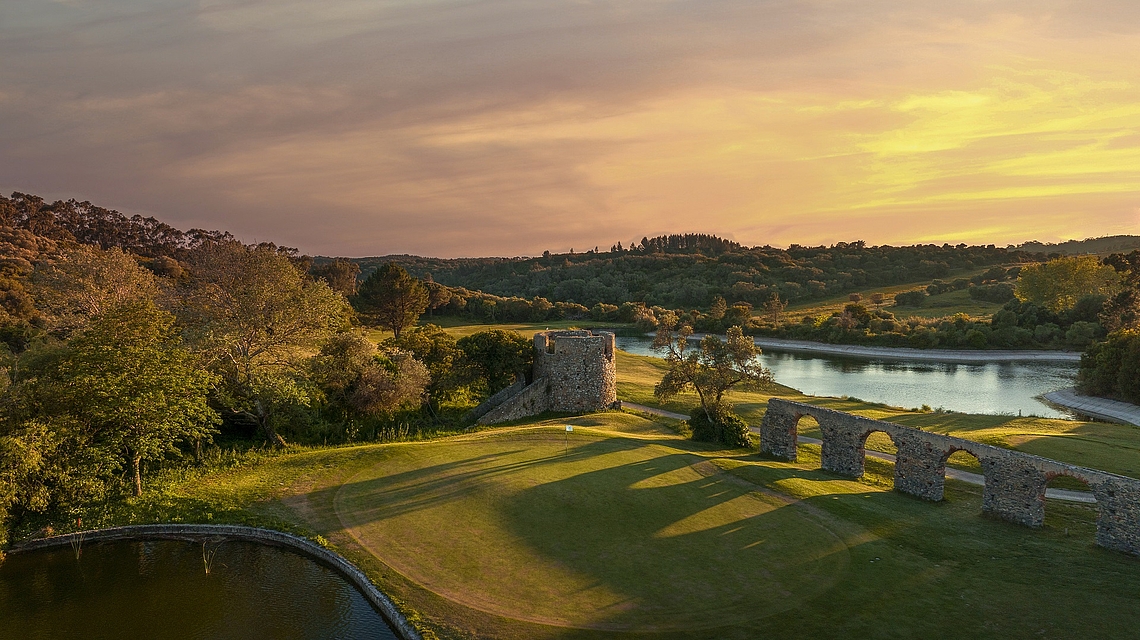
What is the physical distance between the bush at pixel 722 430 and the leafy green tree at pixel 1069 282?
269ft

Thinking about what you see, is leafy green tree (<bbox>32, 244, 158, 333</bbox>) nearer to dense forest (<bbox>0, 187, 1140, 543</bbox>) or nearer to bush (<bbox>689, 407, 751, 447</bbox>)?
dense forest (<bbox>0, 187, 1140, 543</bbox>)

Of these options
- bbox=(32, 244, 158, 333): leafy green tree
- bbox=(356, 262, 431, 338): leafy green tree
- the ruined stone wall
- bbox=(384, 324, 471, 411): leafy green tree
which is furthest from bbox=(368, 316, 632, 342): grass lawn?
bbox=(32, 244, 158, 333): leafy green tree

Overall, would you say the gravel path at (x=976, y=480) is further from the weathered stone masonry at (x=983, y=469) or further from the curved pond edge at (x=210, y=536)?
the curved pond edge at (x=210, y=536)

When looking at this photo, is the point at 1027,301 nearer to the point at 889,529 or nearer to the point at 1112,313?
the point at 1112,313

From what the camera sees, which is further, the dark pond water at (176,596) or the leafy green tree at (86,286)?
the leafy green tree at (86,286)

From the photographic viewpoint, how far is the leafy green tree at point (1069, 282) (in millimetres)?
88500

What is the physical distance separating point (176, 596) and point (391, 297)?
46.7 m

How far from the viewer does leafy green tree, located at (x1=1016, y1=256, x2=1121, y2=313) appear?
88.5 metres

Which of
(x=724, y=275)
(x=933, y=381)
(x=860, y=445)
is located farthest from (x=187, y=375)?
(x=724, y=275)

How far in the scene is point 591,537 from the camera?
17172mm

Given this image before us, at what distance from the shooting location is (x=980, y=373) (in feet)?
226

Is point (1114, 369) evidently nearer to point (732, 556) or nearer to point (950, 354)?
point (950, 354)

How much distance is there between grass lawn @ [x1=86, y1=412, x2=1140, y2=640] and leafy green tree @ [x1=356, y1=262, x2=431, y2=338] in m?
37.0

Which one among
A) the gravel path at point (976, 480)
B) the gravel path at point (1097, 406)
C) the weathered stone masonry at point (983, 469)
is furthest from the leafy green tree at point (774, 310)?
the weathered stone masonry at point (983, 469)
